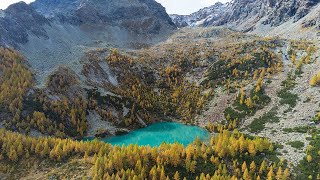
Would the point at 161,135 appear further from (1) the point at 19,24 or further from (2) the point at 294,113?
(1) the point at 19,24

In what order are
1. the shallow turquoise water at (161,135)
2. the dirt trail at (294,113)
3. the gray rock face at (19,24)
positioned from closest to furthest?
the dirt trail at (294,113), the shallow turquoise water at (161,135), the gray rock face at (19,24)

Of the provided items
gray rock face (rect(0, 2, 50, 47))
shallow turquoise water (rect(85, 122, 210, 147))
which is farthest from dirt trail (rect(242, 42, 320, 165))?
gray rock face (rect(0, 2, 50, 47))

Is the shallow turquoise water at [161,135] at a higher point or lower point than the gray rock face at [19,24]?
lower

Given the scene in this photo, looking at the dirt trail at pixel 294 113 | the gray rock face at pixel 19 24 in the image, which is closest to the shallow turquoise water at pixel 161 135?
the dirt trail at pixel 294 113

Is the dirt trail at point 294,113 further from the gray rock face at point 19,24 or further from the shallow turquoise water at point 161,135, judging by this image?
the gray rock face at point 19,24

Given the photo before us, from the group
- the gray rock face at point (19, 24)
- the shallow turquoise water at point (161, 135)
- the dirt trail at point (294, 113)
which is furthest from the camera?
the gray rock face at point (19, 24)

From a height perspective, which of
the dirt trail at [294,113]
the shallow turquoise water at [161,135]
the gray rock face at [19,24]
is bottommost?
the shallow turquoise water at [161,135]

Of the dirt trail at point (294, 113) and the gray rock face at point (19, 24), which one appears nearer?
the dirt trail at point (294, 113)

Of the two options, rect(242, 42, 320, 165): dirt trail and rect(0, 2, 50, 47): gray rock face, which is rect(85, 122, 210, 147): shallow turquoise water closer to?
rect(242, 42, 320, 165): dirt trail
